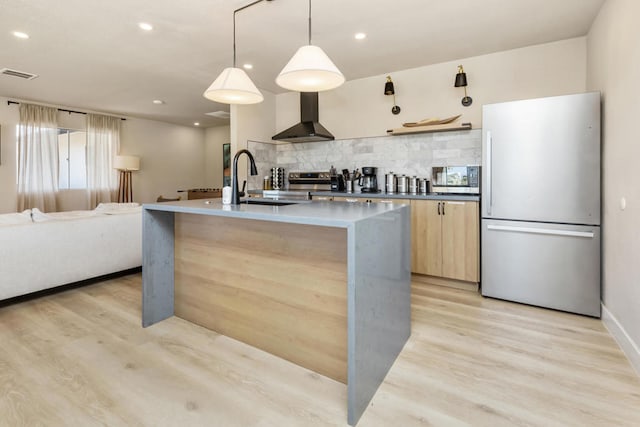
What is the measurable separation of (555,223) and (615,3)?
1613 millimetres

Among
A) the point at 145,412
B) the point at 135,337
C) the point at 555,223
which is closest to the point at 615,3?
the point at 555,223

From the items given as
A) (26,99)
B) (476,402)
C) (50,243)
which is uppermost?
(26,99)

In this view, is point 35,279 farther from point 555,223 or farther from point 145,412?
point 555,223

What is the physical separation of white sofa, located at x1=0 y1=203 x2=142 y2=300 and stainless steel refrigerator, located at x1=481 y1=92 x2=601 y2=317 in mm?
3633

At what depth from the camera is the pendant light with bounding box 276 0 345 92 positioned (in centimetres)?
189

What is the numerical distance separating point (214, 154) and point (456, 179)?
21.2 ft

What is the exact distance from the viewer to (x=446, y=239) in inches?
134

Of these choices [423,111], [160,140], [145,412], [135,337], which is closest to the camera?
[145,412]

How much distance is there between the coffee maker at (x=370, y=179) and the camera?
429cm

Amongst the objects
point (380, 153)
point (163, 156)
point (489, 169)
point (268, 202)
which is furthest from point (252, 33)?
point (163, 156)

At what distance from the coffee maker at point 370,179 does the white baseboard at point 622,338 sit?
253cm

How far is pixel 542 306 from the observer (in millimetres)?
2822

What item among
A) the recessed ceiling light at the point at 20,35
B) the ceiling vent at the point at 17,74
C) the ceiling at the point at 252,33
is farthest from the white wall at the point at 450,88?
the ceiling vent at the point at 17,74

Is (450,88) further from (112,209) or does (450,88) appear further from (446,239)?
(112,209)
